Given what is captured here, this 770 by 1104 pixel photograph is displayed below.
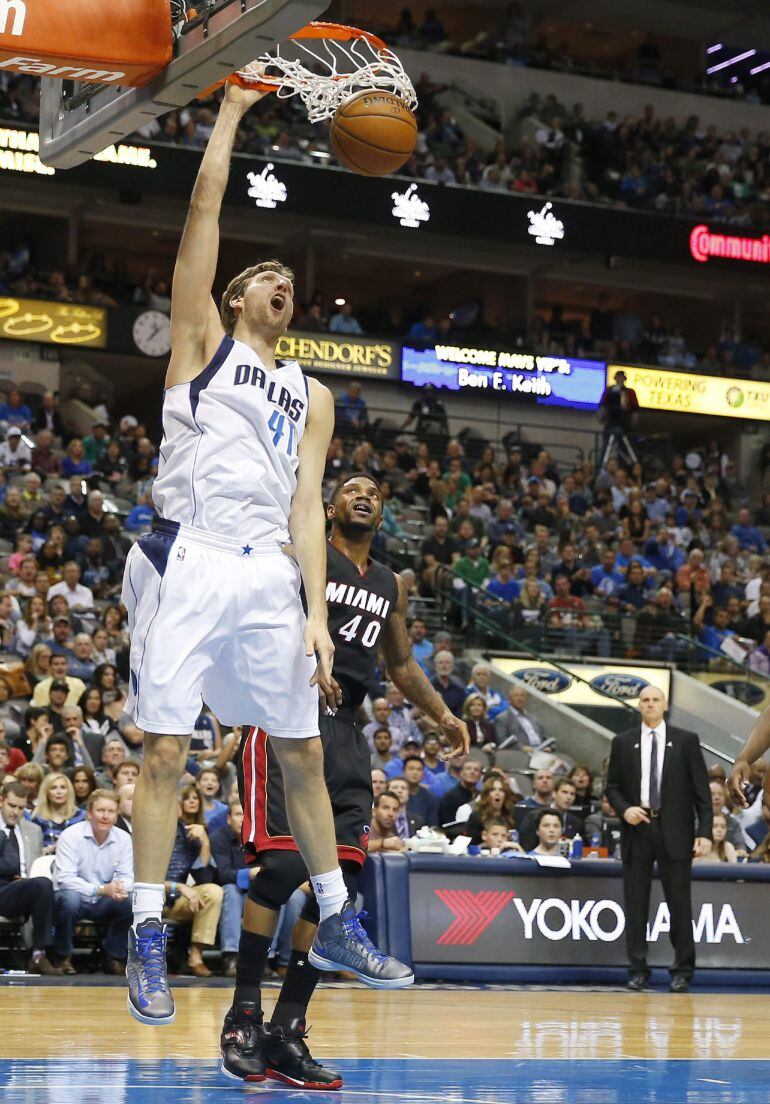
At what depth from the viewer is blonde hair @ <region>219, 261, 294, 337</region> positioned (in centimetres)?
585

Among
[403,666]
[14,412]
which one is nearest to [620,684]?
[14,412]

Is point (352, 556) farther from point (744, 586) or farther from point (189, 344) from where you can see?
point (744, 586)

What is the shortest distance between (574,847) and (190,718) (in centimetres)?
847

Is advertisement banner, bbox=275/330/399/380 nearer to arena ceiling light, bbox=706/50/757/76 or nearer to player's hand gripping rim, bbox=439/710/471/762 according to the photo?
arena ceiling light, bbox=706/50/757/76

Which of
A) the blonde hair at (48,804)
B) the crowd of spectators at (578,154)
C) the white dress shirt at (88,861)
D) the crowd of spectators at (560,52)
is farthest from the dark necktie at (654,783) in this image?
the crowd of spectators at (560,52)

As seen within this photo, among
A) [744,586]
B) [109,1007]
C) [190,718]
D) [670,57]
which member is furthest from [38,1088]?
[670,57]

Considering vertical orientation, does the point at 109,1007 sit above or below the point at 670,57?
below

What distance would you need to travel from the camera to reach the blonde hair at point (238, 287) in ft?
19.2

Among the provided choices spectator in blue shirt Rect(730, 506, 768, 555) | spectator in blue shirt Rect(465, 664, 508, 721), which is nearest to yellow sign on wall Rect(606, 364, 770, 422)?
spectator in blue shirt Rect(730, 506, 768, 555)

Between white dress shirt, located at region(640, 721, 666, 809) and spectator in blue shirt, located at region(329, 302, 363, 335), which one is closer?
white dress shirt, located at region(640, 721, 666, 809)

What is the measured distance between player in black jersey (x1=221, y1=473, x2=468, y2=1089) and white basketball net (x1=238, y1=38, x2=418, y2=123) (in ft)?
5.72

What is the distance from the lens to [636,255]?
30531 millimetres

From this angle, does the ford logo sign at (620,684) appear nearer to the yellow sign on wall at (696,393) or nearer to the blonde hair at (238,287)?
the yellow sign on wall at (696,393)

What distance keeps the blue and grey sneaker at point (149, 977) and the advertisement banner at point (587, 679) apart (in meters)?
14.3
